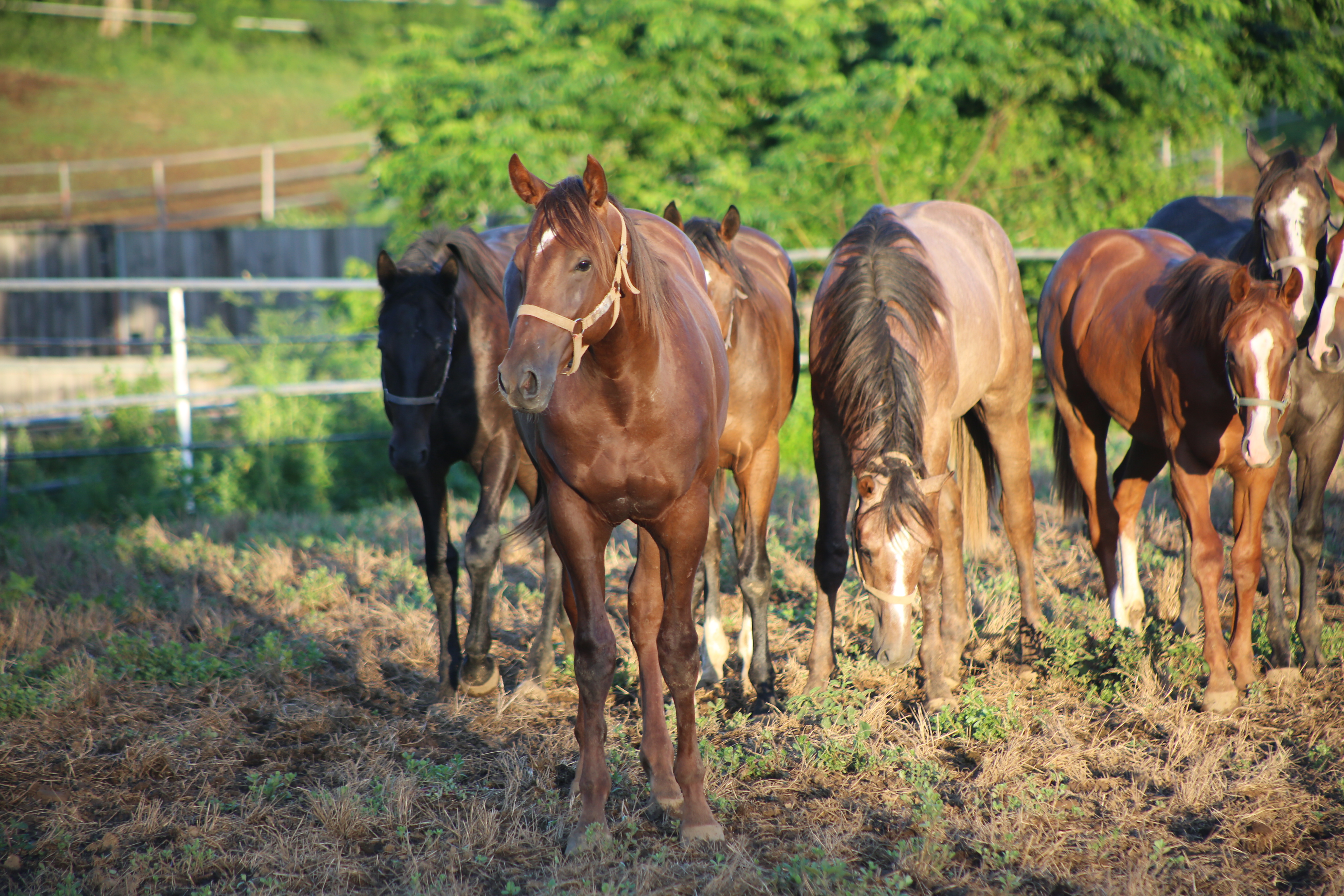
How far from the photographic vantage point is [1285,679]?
11.7 ft

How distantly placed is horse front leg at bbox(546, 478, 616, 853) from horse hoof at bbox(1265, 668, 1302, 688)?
264cm

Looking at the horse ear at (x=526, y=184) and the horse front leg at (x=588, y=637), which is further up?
the horse ear at (x=526, y=184)

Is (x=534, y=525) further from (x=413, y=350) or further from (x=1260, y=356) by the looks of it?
(x=1260, y=356)

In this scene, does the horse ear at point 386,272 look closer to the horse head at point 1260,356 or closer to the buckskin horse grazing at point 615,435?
the buckskin horse grazing at point 615,435

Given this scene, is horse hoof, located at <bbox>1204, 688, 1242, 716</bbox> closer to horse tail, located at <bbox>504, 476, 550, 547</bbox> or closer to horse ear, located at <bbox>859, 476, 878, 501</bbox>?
horse ear, located at <bbox>859, 476, 878, 501</bbox>

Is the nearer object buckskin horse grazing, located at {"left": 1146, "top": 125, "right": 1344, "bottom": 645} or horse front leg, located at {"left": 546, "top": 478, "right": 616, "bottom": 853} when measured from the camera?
horse front leg, located at {"left": 546, "top": 478, "right": 616, "bottom": 853}

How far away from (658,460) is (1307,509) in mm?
3074

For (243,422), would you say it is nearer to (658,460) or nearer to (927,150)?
(658,460)

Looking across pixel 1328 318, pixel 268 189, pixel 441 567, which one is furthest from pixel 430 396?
pixel 268 189

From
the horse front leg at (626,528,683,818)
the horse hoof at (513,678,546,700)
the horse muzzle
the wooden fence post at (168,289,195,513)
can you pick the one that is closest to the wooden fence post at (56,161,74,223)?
the wooden fence post at (168,289,195,513)

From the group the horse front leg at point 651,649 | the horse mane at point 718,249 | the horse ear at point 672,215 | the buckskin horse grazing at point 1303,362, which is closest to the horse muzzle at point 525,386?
the horse front leg at point 651,649

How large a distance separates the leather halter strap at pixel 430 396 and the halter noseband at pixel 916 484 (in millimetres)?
1662

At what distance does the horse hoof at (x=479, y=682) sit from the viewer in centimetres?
378

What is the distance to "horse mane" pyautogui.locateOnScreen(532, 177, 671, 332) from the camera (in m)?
2.25
